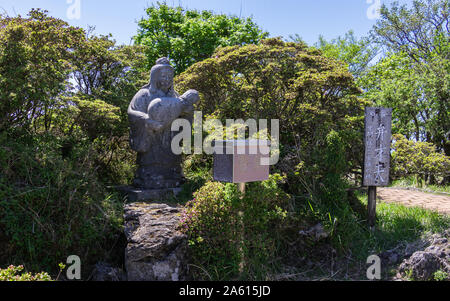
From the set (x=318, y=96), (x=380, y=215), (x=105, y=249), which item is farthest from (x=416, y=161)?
(x=105, y=249)

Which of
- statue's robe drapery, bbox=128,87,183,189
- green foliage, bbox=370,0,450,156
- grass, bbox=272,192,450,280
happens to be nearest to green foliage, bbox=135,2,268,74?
green foliage, bbox=370,0,450,156

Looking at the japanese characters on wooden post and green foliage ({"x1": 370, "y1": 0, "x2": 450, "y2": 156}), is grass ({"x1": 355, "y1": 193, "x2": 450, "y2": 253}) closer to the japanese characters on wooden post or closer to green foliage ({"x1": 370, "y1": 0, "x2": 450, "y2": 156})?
the japanese characters on wooden post

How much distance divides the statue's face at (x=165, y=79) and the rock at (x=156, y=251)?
2.16 meters

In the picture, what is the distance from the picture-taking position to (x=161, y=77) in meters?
5.36

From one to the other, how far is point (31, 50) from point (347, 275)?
5031mm

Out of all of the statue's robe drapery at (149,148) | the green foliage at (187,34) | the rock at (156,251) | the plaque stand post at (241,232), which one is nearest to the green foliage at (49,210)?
the rock at (156,251)

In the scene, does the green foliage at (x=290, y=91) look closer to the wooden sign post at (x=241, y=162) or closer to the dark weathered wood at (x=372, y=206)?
the dark weathered wood at (x=372, y=206)

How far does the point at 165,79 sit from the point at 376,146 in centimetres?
348

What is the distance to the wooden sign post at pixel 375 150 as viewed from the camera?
560 cm

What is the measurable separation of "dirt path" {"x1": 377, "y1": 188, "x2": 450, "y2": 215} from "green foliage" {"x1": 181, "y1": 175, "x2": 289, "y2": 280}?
4043 mm

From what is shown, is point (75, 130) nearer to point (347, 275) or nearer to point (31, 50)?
point (31, 50)

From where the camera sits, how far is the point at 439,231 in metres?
5.37

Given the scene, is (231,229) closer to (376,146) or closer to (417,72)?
(376,146)

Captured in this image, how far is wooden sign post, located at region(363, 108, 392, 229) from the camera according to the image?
5602mm
